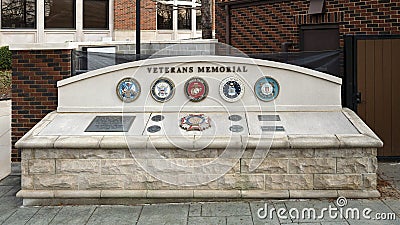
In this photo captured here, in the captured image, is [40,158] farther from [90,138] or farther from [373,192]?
[373,192]

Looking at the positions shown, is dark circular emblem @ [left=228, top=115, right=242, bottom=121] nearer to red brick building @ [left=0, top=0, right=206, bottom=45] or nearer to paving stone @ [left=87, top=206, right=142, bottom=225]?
paving stone @ [left=87, top=206, right=142, bottom=225]

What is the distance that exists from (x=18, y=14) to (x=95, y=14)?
397cm

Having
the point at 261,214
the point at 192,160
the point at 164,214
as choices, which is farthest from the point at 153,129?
the point at 261,214

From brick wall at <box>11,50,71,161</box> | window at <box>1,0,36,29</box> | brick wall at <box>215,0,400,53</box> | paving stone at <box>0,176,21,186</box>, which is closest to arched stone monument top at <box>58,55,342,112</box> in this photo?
brick wall at <box>11,50,71,161</box>

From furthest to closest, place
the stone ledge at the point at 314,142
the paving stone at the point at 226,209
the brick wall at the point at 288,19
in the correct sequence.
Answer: the brick wall at the point at 288,19, the stone ledge at the point at 314,142, the paving stone at the point at 226,209

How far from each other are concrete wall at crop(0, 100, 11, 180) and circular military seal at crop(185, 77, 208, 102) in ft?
12.2

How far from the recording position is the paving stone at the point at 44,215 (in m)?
5.71

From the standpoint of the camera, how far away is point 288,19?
35.8 feet

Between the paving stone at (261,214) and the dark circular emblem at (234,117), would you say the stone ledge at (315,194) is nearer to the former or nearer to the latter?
the paving stone at (261,214)

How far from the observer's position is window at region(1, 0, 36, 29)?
2300 centimetres

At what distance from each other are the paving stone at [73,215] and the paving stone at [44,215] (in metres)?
0.07

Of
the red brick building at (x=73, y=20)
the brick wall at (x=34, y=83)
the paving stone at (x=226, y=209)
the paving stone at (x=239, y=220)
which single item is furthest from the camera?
the red brick building at (x=73, y=20)

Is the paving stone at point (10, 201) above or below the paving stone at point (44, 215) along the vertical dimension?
above

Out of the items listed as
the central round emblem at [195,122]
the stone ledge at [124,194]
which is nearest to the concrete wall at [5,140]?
the stone ledge at [124,194]
